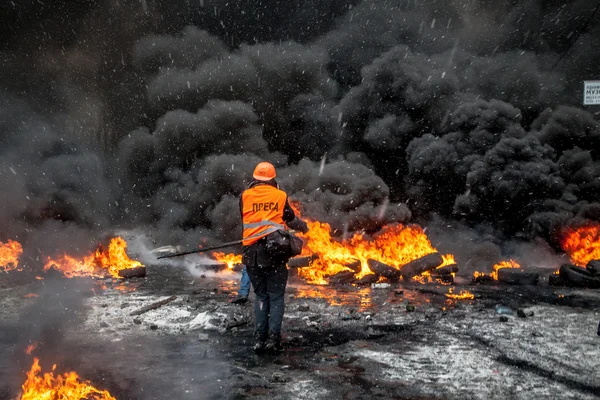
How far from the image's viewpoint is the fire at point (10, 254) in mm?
13391

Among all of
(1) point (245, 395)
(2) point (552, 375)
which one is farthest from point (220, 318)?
(2) point (552, 375)

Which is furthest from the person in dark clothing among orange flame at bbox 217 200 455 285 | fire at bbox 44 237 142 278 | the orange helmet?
fire at bbox 44 237 142 278

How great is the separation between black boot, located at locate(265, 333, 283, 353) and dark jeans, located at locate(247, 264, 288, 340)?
4 centimetres

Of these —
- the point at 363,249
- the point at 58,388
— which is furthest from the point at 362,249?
the point at 58,388

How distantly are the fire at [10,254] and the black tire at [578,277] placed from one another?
48.6 ft

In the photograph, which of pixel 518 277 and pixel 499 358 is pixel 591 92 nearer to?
pixel 518 277

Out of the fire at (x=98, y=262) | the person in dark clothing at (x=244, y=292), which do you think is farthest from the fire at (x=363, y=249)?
the fire at (x=98, y=262)

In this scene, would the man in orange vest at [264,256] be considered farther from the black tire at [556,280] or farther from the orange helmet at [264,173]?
the black tire at [556,280]

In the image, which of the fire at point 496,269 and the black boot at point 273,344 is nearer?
the black boot at point 273,344

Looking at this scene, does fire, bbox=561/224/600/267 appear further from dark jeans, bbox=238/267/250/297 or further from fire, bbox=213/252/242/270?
dark jeans, bbox=238/267/250/297

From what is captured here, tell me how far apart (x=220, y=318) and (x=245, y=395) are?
9.09 feet

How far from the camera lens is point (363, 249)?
13211 millimetres

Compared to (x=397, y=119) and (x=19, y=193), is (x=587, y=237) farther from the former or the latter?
(x=19, y=193)

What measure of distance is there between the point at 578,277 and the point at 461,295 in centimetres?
318
